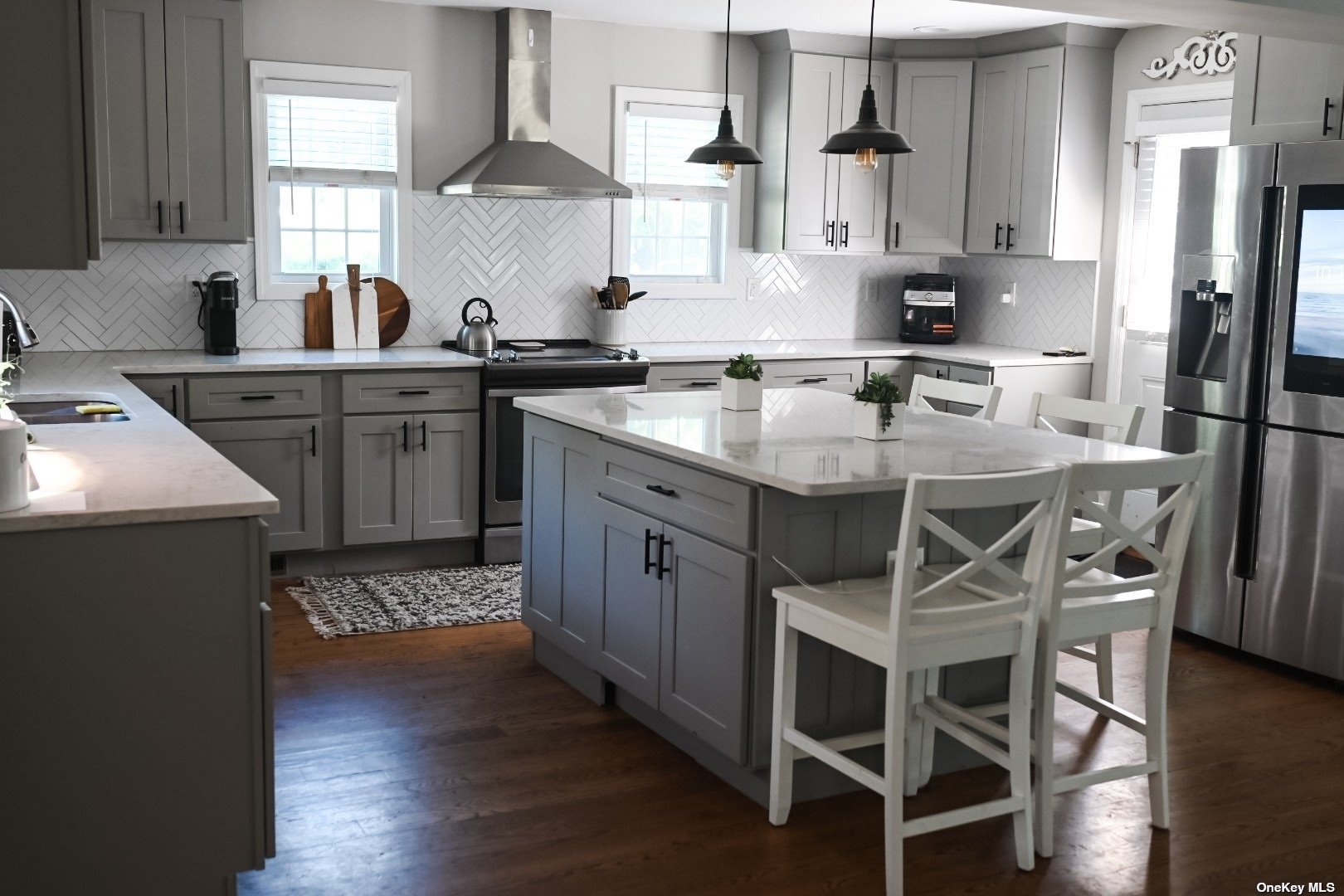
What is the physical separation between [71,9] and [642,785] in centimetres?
228

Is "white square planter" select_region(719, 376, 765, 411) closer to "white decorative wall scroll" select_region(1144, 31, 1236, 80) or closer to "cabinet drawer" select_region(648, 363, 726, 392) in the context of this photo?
"cabinet drawer" select_region(648, 363, 726, 392)

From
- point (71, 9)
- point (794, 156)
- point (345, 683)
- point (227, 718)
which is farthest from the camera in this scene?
point (794, 156)

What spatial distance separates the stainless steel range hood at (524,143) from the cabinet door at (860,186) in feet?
4.32

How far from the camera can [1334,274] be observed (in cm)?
421

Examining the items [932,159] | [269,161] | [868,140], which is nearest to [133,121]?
[269,161]

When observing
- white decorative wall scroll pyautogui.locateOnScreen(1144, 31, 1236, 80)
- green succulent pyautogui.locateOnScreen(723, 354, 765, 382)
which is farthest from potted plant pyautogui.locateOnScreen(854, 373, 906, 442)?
white decorative wall scroll pyautogui.locateOnScreen(1144, 31, 1236, 80)

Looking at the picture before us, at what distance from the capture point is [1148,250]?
242 inches

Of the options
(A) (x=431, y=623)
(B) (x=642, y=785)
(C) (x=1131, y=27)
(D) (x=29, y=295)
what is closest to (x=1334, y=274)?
(C) (x=1131, y=27)

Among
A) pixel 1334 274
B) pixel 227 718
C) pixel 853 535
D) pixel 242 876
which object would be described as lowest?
pixel 242 876

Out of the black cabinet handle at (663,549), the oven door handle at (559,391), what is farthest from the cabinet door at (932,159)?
the black cabinet handle at (663,549)

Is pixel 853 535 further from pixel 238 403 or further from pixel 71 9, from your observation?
pixel 238 403

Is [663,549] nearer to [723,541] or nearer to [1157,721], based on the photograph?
[723,541]

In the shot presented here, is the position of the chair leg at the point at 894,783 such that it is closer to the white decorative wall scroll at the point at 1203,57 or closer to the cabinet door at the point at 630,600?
the cabinet door at the point at 630,600

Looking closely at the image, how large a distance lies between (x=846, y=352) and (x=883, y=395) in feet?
9.58
